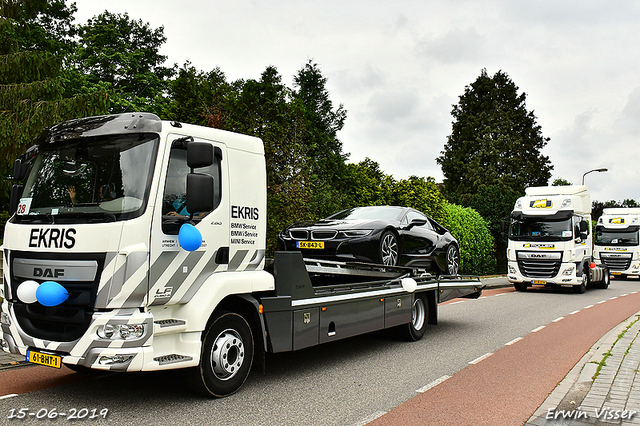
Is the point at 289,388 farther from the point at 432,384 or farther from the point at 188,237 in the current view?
the point at 188,237

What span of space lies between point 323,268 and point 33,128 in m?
8.23

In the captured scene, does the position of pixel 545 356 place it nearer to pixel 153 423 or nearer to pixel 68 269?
pixel 153 423

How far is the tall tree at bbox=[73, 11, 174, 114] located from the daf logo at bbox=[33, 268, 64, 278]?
23814 mm

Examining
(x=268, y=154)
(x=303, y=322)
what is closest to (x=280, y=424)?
(x=303, y=322)

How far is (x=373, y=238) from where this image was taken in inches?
331

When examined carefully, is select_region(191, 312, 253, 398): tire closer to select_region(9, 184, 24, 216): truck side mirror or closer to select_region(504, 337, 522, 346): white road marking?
select_region(9, 184, 24, 216): truck side mirror

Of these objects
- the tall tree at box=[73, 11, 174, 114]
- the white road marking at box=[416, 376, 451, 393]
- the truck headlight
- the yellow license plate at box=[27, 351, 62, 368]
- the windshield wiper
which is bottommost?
the white road marking at box=[416, 376, 451, 393]

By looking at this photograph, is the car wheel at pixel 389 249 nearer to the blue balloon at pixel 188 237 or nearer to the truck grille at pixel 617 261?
the blue balloon at pixel 188 237

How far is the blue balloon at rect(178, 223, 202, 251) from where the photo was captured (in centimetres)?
481

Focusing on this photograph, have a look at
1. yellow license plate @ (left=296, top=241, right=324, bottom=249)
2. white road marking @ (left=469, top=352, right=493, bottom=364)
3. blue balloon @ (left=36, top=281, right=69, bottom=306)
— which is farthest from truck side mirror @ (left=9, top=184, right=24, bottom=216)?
white road marking @ (left=469, top=352, right=493, bottom=364)

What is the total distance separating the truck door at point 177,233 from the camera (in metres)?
4.75

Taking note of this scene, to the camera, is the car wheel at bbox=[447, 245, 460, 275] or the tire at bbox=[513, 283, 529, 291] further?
the tire at bbox=[513, 283, 529, 291]

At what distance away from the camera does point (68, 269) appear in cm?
458

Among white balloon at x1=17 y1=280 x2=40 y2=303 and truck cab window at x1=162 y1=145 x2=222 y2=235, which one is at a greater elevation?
truck cab window at x1=162 y1=145 x2=222 y2=235
